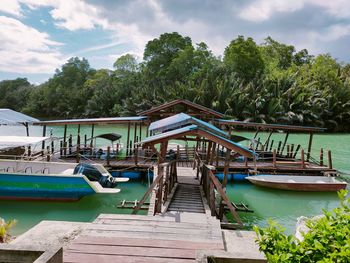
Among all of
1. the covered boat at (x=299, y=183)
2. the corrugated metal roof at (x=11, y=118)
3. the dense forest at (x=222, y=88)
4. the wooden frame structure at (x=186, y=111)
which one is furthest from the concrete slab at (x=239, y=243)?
the dense forest at (x=222, y=88)

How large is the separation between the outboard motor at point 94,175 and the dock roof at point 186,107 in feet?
15.2

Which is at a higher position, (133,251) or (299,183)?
(133,251)

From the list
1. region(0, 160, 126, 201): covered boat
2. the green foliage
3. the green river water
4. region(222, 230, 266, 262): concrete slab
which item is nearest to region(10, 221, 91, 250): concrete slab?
region(222, 230, 266, 262): concrete slab

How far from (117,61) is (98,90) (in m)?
9.84

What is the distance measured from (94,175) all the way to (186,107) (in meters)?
6.13

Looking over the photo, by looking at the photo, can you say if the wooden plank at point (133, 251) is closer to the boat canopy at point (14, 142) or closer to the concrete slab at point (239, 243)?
the concrete slab at point (239, 243)

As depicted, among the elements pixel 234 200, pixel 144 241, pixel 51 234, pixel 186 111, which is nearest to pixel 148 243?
pixel 144 241

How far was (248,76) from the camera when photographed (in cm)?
4119

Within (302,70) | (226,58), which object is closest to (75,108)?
(226,58)

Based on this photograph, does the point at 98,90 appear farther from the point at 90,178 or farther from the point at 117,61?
the point at 90,178

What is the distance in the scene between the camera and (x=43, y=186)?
10195 mm

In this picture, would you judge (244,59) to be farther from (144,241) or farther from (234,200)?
(144,241)

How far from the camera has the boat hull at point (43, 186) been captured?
10.1 m

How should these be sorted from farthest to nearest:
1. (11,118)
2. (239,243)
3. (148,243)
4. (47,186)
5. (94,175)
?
(11,118), (94,175), (47,186), (239,243), (148,243)
